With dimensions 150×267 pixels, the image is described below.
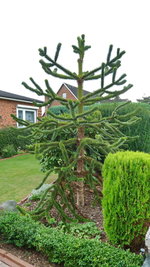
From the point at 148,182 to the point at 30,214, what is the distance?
208cm

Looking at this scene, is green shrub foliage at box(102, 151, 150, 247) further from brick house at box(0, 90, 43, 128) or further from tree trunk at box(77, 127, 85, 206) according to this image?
brick house at box(0, 90, 43, 128)

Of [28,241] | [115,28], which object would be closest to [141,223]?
[28,241]

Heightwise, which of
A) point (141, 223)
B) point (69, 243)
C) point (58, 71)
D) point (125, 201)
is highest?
point (58, 71)

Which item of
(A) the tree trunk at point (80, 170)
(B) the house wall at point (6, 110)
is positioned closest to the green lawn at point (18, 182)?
(A) the tree trunk at point (80, 170)

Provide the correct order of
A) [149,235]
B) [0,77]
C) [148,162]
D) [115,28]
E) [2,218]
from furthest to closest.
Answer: [0,77]
[115,28]
[2,218]
[148,162]
[149,235]

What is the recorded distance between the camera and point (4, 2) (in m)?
7.10

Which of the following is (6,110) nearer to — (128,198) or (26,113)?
(26,113)

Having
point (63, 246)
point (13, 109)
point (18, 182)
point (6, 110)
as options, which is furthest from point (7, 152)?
point (63, 246)

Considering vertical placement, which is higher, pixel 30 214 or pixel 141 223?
pixel 141 223

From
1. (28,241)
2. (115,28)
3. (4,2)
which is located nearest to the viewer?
(28,241)

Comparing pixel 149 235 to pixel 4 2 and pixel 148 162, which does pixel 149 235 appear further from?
pixel 4 2

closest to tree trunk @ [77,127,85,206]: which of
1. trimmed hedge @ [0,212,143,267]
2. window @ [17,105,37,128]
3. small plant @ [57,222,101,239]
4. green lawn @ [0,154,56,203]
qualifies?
small plant @ [57,222,101,239]

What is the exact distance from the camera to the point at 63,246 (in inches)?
98.3

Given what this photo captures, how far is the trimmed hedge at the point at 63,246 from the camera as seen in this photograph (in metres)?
2.26
